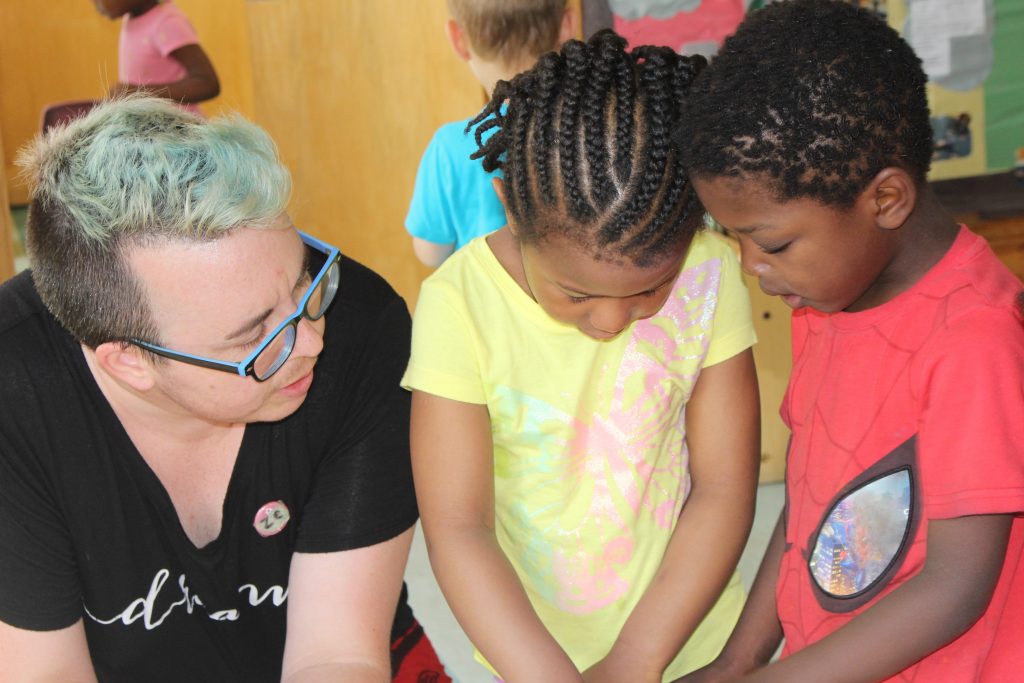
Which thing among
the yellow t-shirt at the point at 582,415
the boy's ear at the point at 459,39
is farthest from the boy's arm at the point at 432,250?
the yellow t-shirt at the point at 582,415

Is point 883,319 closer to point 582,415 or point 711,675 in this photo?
point 582,415

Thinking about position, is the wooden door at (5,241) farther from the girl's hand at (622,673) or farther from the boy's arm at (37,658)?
the girl's hand at (622,673)

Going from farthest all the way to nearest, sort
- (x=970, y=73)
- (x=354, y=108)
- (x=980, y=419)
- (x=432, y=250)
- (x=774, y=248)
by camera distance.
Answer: (x=354, y=108)
(x=970, y=73)
(x=432, y=250)
(x=774, y=248)
(x=980, y=419)

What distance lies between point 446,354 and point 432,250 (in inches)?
52.2

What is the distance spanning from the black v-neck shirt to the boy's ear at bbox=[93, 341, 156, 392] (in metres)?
0.06

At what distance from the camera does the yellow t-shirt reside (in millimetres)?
1243

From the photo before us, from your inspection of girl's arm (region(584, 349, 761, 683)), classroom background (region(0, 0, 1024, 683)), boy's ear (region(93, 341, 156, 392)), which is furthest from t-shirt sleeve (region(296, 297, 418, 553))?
classroom background (region(0, 0, 1024, 683))

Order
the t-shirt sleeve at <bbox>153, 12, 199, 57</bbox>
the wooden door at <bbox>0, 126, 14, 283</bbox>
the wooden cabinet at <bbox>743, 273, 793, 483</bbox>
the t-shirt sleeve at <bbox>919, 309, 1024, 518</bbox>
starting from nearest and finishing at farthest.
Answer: the t-shirt sleeve at <bbox>919, 309, 1024, 518</bbox> < the wooden door at <bbox>0, 126, 14, 283</bbox> < the wooden cabinet at <bbox>743, 273, 793, 483</bbox> < the t-shirt sleeve at <bbox>153, 12, 199, 57</bbox>

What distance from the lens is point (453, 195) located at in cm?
237

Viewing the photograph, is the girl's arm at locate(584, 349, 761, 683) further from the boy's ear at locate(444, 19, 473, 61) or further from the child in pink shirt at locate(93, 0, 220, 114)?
the child in pink shirt at locate(93, 0, 220, 114)

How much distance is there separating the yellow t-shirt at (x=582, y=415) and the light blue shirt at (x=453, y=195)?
3.33 ft

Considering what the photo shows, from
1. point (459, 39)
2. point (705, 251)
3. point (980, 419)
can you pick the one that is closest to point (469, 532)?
point (705, 251)

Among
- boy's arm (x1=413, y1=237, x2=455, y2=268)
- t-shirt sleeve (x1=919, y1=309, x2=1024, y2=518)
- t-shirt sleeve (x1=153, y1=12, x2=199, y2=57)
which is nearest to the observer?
t-shirt sleeve (x1=919, y1=309, x2=1024, y2=518)

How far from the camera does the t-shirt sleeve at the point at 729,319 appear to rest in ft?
4.24
